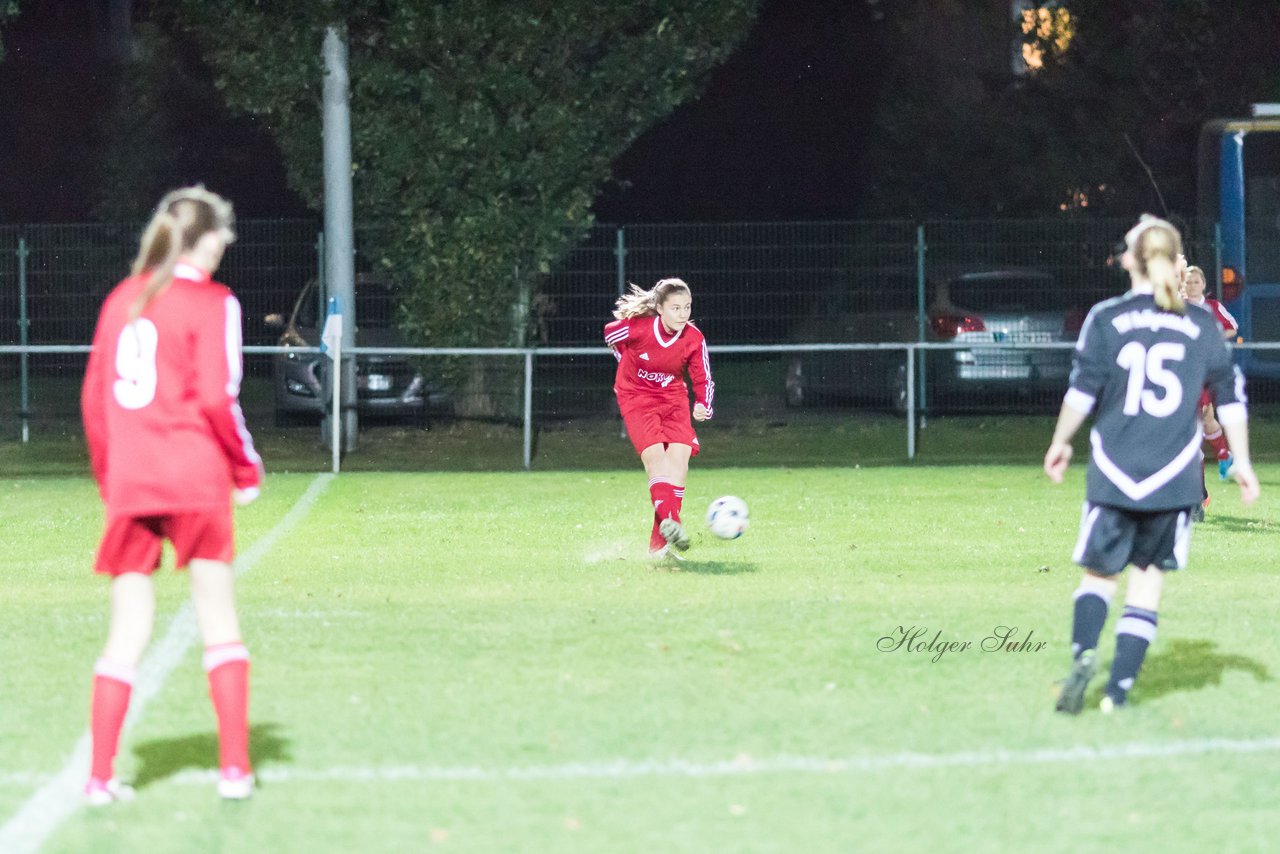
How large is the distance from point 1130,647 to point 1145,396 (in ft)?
2.73

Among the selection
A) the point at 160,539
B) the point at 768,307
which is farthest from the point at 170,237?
the point at 768,307

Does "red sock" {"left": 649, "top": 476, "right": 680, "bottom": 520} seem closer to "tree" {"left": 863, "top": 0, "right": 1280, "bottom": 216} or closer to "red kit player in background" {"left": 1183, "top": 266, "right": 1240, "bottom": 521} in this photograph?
"red kit player in background" {"left": 1183, "top": 266, "right": 1240, "bottom": 521}

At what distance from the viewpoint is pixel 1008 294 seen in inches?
768

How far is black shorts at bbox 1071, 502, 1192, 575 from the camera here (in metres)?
6.35

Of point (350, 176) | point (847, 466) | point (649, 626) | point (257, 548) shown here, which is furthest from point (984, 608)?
point (350, 176)

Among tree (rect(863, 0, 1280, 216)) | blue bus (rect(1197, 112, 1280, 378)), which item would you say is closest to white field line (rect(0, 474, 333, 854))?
blue bus (rect(1197, 112, 1280, 378))

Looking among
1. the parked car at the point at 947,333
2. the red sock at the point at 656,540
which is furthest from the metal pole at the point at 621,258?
the red sock at the point at 656,540

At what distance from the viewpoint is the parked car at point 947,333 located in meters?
19.3

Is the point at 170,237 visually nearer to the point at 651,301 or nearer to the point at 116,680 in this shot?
the point at 116,680

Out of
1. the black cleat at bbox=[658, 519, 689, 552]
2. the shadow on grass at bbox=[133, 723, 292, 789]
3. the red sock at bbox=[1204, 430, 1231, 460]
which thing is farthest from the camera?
the red sock at bbox=[1204, 430, 1231, 460]

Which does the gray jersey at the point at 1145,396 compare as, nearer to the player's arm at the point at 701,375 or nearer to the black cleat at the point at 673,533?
the black cleat at the point at 673,533

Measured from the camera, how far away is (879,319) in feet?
64.6

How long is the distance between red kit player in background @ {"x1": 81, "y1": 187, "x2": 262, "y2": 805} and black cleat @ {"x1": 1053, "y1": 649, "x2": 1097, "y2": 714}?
2.68 meters

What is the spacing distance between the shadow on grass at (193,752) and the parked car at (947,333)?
13.6m
